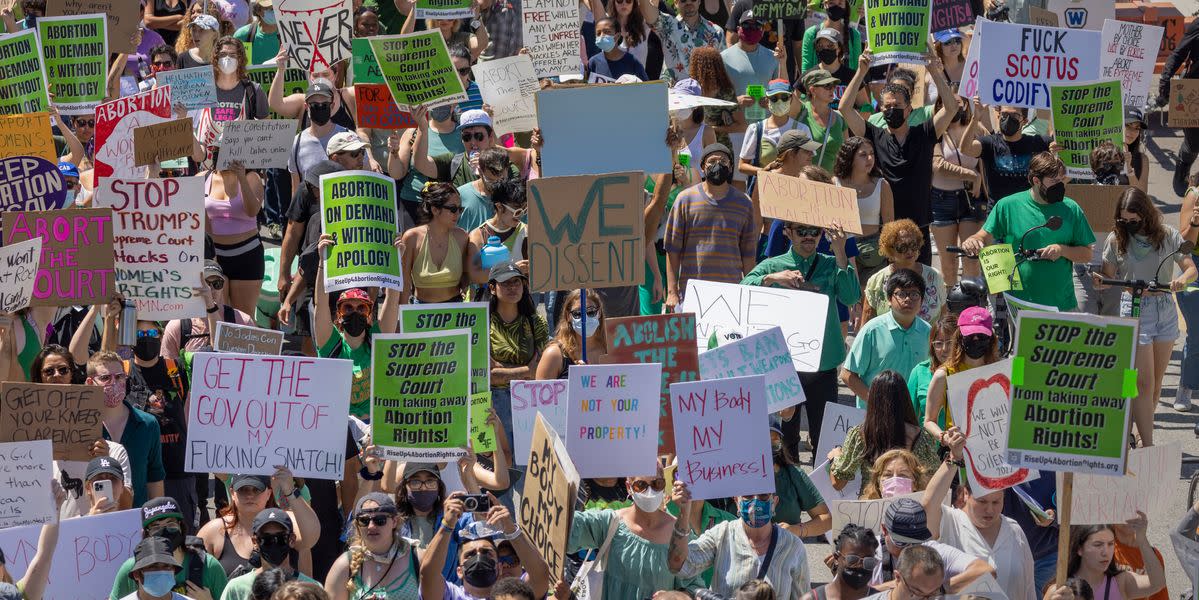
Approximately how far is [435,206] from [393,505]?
3209 mm

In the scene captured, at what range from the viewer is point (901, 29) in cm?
1435

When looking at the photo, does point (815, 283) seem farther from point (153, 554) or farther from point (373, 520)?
point (153, 554)

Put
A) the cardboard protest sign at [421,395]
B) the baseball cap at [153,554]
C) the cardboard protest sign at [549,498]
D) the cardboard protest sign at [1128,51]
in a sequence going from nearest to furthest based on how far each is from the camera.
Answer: the cardboard protest sign at [549,498] < the baseball cap at [153,554] < the cardboard protest sign at [421,395] < the cardboard protest sign at [1128,51]

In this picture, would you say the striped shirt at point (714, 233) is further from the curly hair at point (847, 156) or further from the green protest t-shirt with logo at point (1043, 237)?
the green protest t-shirt with logo at point (1043, 237)

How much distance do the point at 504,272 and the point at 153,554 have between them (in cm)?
301

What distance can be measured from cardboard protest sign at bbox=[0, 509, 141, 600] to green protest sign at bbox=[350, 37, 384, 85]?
5978mm

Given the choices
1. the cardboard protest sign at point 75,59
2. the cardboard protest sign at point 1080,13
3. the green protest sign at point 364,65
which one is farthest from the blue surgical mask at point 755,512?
the cardboard protest sign at point 1080,13

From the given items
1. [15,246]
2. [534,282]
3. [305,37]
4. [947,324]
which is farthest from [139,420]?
[305,37]

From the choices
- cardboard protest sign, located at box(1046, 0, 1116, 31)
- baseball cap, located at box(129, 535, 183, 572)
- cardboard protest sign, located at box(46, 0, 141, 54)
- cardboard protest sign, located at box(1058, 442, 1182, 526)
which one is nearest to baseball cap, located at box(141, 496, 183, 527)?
baseball cap, located at box(129, 535, 183, 572)

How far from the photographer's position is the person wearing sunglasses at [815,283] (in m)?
11.4

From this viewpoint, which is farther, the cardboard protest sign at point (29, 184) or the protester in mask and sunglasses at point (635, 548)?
the cardboard protest sign at point (29, 184)

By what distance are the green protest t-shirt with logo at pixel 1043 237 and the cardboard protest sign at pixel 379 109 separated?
4.18m

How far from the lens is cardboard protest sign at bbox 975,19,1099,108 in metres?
14.1

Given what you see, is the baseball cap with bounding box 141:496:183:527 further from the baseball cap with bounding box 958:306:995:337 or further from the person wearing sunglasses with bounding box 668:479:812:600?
the baseball cap with bounding box 958:306:995:337
